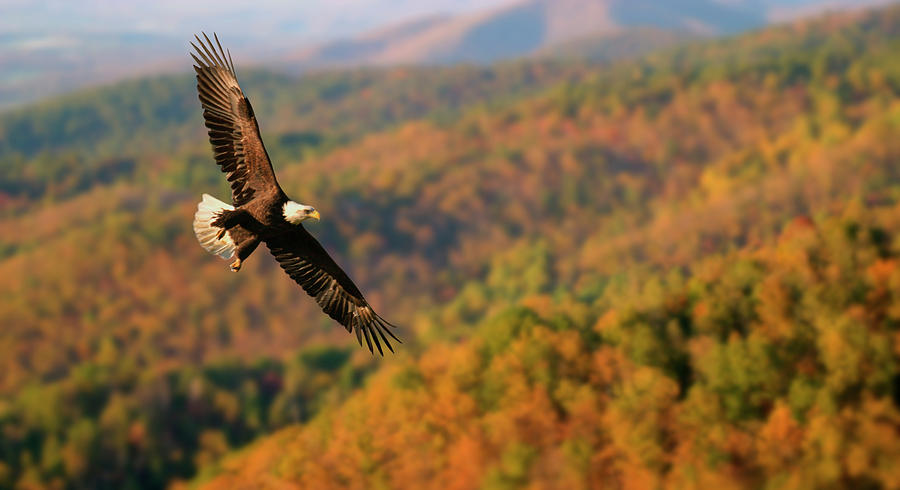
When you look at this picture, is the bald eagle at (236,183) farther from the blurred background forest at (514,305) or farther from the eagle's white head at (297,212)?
the blurred background forest at (514,305)

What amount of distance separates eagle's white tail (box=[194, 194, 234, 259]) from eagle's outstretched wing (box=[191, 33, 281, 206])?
0.28 meters

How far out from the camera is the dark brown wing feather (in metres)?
11.7

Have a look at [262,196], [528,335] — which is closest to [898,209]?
[528,335]

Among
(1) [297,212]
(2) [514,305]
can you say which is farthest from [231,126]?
(2) [514,305]

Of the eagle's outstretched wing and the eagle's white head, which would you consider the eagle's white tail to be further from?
the eagle's white head

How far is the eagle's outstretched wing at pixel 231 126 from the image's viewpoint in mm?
10516

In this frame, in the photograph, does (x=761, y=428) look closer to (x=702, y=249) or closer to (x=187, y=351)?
(x=702, y=249)

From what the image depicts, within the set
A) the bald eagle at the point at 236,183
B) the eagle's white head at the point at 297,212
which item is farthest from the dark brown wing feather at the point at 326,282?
the eagle's white head at the point at 297,212

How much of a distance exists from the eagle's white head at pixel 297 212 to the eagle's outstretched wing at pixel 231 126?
1.15ft

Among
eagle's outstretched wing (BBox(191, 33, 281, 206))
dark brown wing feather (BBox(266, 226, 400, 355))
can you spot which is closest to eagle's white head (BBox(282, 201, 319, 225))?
eagle's outstretched wing (BBox(191, 33, 281, 206))

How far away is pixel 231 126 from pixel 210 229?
4.28 feet

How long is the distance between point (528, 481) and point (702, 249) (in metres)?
66.8

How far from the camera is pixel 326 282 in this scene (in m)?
12.5

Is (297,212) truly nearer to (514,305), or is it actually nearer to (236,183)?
(236,183)
